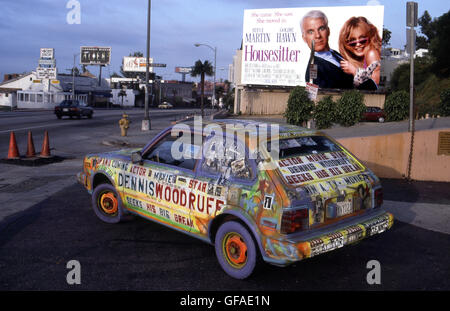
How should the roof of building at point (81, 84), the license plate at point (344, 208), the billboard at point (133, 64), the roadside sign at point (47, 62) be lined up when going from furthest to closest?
1. the billboard at point (133, 64)
2. the roof of building at point (81, 84)
3. the roadside sign at point (47, 62)
4. the license plate at point (344, 208)

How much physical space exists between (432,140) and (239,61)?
41.2 metres

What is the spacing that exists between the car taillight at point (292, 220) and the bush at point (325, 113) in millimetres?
11394

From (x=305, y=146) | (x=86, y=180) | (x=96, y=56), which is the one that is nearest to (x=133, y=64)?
(x=96, y=56)

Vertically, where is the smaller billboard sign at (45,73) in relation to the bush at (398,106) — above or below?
above

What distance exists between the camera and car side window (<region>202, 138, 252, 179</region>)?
174 inches

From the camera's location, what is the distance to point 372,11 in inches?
1601

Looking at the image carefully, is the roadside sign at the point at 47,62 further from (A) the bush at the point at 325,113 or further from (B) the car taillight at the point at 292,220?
(B) the car taillight at the point at 292,220

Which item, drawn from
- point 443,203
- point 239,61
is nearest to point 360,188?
point 443,203

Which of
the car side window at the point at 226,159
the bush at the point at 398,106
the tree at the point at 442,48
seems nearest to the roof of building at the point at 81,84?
the tree at the point at 442,48

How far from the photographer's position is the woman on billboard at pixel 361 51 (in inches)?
1623

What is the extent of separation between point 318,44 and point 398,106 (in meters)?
28.6

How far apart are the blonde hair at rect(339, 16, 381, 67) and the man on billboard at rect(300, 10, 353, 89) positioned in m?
0.84

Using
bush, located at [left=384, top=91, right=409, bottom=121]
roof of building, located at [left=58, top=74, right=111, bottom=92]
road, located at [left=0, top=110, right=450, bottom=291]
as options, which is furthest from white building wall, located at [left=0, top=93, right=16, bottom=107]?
road, located at [left=0, top=110, right=450, bottom=291]
